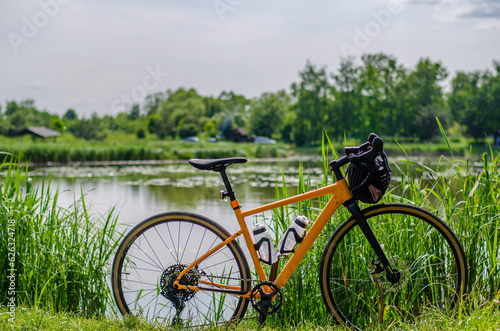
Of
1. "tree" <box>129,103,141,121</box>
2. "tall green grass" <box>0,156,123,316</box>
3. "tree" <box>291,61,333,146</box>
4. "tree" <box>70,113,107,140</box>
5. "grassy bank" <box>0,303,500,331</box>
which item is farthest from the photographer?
"tree" <box>129,103,141,121</box>

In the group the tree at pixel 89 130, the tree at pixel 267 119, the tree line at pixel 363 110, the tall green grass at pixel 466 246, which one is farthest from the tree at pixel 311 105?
the tall green grass at pixel 466 246

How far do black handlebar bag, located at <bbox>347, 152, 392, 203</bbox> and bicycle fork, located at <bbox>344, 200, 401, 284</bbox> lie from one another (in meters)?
0.05

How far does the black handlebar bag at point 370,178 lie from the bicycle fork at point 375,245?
50mm

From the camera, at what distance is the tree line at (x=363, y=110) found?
1558 inches

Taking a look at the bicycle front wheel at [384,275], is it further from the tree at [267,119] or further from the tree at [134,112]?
the tree at [134,112]

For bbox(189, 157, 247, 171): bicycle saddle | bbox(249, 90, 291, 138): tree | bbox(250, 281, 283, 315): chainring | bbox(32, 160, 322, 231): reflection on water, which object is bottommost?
bbox(32, 160, 322, 231): reflection on water

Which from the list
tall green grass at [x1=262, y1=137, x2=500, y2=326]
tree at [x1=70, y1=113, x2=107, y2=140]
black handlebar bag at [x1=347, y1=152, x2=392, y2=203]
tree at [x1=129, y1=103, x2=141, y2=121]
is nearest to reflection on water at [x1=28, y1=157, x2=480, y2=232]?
tall green grass at [x1=262, y1=137, x2=500, y2=326]

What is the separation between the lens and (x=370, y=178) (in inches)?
68.4

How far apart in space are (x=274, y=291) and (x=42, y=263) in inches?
55.8

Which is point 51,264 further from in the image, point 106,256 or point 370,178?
point 370,178

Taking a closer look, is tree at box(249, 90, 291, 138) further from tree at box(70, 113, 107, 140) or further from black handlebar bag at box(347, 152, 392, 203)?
black handlebar bag at box(347, 152, 392, 203)

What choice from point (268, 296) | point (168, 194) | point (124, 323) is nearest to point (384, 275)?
point (268, 296)

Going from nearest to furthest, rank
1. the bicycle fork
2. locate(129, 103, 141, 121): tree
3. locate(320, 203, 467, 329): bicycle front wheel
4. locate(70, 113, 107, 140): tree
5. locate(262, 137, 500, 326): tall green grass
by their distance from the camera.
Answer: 1. the bicycle fork
2. locate(320, 203, 467, 329): bicycle front wheel
3. locate(262, 137, 500, 326): tall green grass
4. locate(70, 113, 107, 140): tree
5. locate(129, 103, 141, 121): tree

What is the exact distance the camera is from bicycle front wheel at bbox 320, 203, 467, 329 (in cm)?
192
